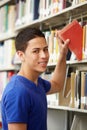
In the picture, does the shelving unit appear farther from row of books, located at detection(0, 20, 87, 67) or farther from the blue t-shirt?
Result: the blue t-shirt

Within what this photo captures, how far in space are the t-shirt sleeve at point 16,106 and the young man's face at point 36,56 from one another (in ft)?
0.68

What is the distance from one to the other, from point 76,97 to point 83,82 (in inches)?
4.8

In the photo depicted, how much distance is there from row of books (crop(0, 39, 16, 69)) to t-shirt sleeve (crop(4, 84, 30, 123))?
1.34 m

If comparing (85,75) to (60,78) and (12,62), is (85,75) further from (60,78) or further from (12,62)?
(12,62)

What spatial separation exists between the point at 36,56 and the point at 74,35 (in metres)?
0.35

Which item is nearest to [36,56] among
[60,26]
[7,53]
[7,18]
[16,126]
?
[16,126]

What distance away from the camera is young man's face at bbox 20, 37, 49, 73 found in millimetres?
1627

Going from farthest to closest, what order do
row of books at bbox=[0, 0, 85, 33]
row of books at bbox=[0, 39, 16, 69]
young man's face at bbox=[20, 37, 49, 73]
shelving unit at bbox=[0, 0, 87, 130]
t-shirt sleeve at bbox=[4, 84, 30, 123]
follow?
row of books at bbox=[0, 39, 16, 69]
row of books at bbox=[0, 0, 85, 33]
shelving unit at bbox=[0, 0, 87, 130]
young man's face at bbox=[20, 37, 49, 73]
t-shirt sleeve at bbox=[4, 84, 30, 123]

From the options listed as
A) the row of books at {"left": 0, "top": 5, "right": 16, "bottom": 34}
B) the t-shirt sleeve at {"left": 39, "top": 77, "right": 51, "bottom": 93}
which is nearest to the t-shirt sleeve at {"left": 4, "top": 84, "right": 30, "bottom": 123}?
the t-shirt sleeve at {"left": 39, "top": 77, "right": 51, "bottom": 93}

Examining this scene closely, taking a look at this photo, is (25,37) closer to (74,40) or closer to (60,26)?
(74,40)

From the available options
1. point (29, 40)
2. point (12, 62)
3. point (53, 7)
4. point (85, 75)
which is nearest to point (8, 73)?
point (12, 62)

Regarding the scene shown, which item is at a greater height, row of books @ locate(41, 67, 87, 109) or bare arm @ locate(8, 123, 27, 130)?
row of books @ locate(41, 67, 87, 109)

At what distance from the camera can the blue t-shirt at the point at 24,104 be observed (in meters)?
1.45

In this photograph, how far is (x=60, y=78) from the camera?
6.64 feet
